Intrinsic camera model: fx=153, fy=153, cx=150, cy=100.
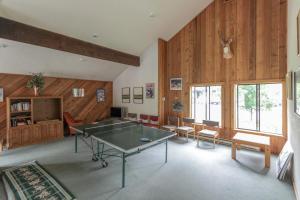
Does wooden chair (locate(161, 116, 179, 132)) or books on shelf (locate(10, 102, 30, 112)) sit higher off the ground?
books on shelf (locate(10, 102, 30, 112))

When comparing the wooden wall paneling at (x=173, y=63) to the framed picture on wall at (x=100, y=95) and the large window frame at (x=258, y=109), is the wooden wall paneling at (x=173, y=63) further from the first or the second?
the framed picture on wall at (x=100, y=95)

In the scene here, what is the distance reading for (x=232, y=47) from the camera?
4383 millimetres

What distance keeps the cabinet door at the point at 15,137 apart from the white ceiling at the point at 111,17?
309 centimetres

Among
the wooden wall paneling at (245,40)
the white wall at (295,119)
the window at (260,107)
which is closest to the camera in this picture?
the white wall at (295,119)

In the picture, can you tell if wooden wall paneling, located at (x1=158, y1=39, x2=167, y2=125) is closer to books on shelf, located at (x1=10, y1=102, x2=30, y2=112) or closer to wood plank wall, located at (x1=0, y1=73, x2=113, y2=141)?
wood plank wall, located at (x1=0, y1=73, x2=113, y2=141)

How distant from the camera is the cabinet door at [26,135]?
4.57 metres

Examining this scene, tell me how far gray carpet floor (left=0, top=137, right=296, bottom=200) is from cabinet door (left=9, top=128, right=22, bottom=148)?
15.1 inches

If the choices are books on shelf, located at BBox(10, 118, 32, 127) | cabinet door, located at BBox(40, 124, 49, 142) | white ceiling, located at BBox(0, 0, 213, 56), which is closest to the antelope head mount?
white ceiling, located at BBox(0, 0, 213, 56)

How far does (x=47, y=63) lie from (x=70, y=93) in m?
1.62

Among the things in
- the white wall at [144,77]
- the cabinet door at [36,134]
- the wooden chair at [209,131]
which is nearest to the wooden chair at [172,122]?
the white wall at [144,77]

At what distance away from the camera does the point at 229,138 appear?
450 cm

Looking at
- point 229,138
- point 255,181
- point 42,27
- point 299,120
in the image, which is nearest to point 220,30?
point 229,138

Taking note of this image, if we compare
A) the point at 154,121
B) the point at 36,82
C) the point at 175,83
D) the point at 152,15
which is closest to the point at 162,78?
the point at 175,83

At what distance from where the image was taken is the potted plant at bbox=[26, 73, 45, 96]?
4.79m
